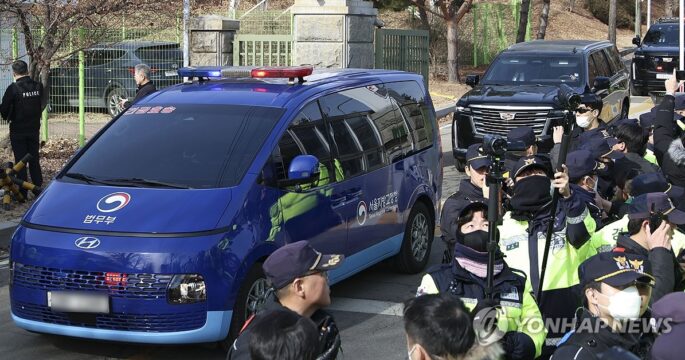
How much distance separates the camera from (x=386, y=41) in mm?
18609

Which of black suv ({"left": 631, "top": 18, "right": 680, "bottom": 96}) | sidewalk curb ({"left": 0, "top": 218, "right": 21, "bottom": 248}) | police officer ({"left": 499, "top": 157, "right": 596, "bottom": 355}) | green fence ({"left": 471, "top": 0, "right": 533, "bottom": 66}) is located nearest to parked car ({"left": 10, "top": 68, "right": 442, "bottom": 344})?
police officer ({"left": 499, "top": 157, "right": 596, "bottom": 355})

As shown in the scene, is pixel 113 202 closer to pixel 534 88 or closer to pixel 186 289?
pixel 186 289

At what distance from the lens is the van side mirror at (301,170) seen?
707 centimetres

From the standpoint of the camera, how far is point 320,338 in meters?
3.71

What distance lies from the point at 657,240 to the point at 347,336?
9.53ft

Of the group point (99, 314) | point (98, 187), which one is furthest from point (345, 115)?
point (99, 314)

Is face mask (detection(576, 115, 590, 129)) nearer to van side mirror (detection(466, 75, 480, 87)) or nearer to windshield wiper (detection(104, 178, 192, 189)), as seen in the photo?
windshield wiper (detection(104, 178, 192, 189))

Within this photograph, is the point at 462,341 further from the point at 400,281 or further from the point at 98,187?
the point at 400,281

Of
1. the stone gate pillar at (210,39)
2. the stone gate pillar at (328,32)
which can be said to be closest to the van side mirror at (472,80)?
the stone gate pillar at (328,32)

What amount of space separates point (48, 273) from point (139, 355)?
87 centimetres

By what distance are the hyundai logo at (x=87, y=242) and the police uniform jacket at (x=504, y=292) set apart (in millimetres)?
2789

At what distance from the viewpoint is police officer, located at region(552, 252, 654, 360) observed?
3.87 m

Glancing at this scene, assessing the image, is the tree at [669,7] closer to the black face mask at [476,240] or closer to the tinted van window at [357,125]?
the tinted van window at [357,125]

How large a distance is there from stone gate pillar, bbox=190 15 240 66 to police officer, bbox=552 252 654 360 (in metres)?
13.7
